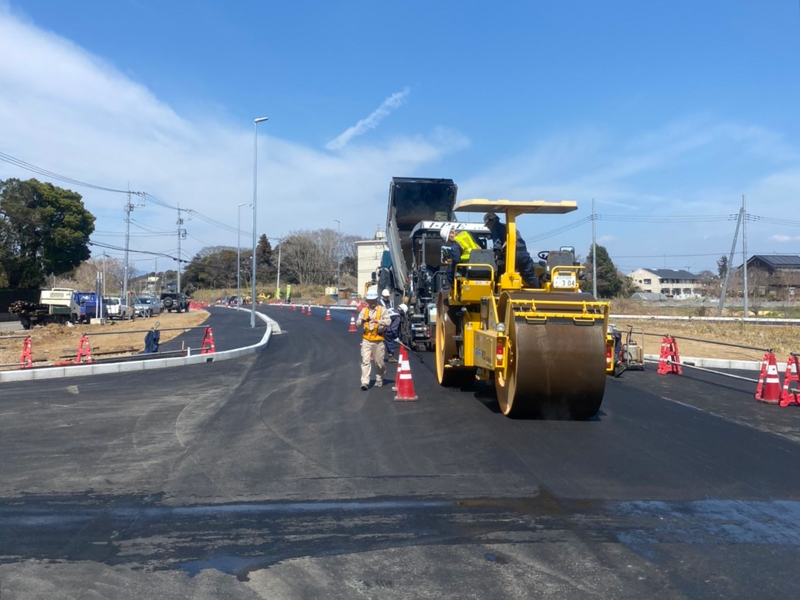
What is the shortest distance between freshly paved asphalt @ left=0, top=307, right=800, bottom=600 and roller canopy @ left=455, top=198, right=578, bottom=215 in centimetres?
294

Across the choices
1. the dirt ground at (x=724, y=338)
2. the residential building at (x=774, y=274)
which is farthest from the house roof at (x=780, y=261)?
the dirt ground at (x=724, y=338)

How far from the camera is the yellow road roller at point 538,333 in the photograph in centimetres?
880

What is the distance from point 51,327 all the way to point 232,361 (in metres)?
22.7

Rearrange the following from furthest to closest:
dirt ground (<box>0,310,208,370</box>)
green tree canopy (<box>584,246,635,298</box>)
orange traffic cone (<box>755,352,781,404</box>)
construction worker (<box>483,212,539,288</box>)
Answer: green tree canopy (<box>584,246,635,298</box>)
dirt ground (<box>0,310,208,370</box>)
orange traffic cone (<box>755,352,781,404</box>)
construction worker (<box>483,212,539,288</box>)

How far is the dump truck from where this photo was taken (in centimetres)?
1910

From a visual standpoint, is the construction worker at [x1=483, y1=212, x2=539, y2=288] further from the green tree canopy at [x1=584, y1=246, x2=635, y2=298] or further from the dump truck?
the green tree canopy at [x1=584, y1=246, x2=635, y2=298]

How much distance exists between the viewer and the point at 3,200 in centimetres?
4838

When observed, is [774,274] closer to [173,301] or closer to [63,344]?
[173,301]

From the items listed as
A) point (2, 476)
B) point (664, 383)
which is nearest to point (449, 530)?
point (2, 476)

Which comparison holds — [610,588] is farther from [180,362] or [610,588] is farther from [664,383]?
[180,362]

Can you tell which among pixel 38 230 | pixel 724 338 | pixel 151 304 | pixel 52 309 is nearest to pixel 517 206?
pixel 724 338

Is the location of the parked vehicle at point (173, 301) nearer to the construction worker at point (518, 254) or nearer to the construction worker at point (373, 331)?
the construction worker at point (373, 331)

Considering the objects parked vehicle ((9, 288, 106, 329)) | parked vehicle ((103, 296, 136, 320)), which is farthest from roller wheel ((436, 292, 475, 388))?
parked vehicle ((103, 296, 136, 320))

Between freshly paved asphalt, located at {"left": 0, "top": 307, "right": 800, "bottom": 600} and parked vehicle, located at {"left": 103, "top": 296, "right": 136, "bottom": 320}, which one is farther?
parked vehicle, located at {"left": 103, "top": 296, "right": 136, "bottom": 320}
